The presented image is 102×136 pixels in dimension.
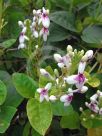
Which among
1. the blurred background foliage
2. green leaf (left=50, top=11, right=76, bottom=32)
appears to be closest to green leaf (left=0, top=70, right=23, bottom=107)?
the blurred background foliage

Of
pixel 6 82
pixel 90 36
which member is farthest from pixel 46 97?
pixel 90 36

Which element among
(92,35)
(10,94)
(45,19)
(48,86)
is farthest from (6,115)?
(92,35)

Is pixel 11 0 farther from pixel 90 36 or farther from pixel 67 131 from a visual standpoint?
pixel 67 131

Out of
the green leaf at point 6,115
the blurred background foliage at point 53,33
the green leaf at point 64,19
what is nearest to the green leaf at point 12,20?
the blurred background foliage at point 53,33

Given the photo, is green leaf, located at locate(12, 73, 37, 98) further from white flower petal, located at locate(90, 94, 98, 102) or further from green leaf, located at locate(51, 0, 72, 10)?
green leaf, located at locate(51, 0, 72, 10)

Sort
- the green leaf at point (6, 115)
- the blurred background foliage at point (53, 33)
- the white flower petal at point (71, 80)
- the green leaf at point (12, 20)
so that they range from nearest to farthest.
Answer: the white flower petal at point (71, 80), the green leaf at point (6, 115), the blurred background foliage at point (53, 33), the green leaf at point (12, 20)

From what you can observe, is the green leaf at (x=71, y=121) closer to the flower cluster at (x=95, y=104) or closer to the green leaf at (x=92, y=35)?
the flower cluster at (x=95, y=104)

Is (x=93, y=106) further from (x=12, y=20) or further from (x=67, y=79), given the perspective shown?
(x=12, y=20)
